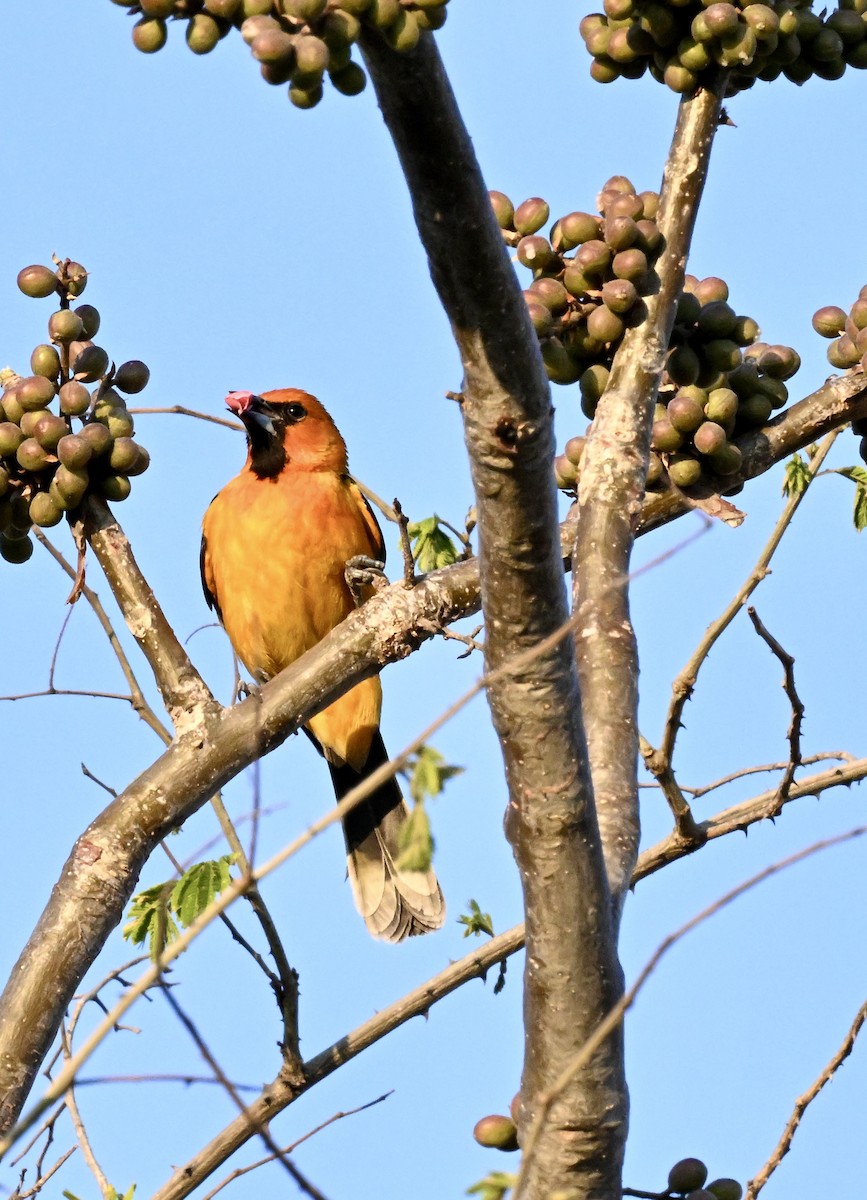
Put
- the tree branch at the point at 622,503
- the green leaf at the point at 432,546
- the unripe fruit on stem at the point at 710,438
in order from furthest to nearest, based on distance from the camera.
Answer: the green leaf at the point at 432,546, the unripe fruit on stem at the point at 710,438, the tree branch at the point at 622,503

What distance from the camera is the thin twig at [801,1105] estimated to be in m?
2.76

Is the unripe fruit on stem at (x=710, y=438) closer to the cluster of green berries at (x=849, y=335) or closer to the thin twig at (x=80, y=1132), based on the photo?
the cluster of green berries at (x=849, y=335)

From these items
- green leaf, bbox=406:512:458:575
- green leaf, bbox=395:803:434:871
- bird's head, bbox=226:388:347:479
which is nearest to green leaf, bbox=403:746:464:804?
green leaf, bbox=395:803:434:871

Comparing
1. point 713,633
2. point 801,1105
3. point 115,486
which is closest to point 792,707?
point 713,633

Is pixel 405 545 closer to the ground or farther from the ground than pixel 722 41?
closer to the ground

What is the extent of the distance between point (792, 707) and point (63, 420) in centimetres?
181

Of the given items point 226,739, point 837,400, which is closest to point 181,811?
point 226,739

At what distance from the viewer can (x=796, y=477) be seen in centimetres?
418

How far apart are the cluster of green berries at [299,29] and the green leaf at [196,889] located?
2.68m

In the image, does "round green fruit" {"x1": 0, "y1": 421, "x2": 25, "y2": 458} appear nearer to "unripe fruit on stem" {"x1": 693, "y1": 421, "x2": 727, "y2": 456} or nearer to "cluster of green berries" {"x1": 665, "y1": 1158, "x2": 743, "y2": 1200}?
"unripe fruit on stem" {"x1": 693, "y1": 421, "x2": 727, "y2": 456}

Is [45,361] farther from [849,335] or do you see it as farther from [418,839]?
[418,839]

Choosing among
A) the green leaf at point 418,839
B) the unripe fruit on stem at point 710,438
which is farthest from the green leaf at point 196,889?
the green leaf at point 418,839

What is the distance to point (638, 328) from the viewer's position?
303 cm

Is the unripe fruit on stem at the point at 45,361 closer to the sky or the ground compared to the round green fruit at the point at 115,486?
closer to the sky
